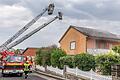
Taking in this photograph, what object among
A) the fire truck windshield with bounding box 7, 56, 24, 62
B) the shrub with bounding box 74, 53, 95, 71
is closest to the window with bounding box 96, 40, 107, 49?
the shrub with bounding box 74, 53, 95, 71

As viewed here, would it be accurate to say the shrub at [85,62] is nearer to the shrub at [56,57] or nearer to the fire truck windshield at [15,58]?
the fire truck windshield at [15,58]

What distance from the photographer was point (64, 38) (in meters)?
49.0

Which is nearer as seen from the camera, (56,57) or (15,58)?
(15,58)

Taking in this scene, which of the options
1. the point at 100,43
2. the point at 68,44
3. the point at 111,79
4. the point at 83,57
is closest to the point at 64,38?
the point at 68,44

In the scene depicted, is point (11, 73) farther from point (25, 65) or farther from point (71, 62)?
point (71, 62)

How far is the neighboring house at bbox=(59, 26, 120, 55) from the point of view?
43469 millimetres

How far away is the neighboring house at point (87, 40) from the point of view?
4347cm

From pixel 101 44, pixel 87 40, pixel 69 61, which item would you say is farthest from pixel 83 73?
pixel 101 44

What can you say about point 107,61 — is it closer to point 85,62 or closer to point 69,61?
point 85,62

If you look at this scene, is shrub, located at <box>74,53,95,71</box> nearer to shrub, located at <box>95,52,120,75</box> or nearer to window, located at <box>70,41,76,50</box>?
shrub, located at <box>95,52,120,75</box>

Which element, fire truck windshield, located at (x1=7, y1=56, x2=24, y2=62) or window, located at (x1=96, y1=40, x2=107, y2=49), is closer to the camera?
fire truck windshield, located at (x1=7, y1=56, x2=24, y2=62)

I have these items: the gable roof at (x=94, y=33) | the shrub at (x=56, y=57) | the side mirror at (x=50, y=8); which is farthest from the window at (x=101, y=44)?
the side mirror at (x=50, y=8)

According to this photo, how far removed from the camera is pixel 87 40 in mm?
43625

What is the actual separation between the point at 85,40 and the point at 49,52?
5655 mm
